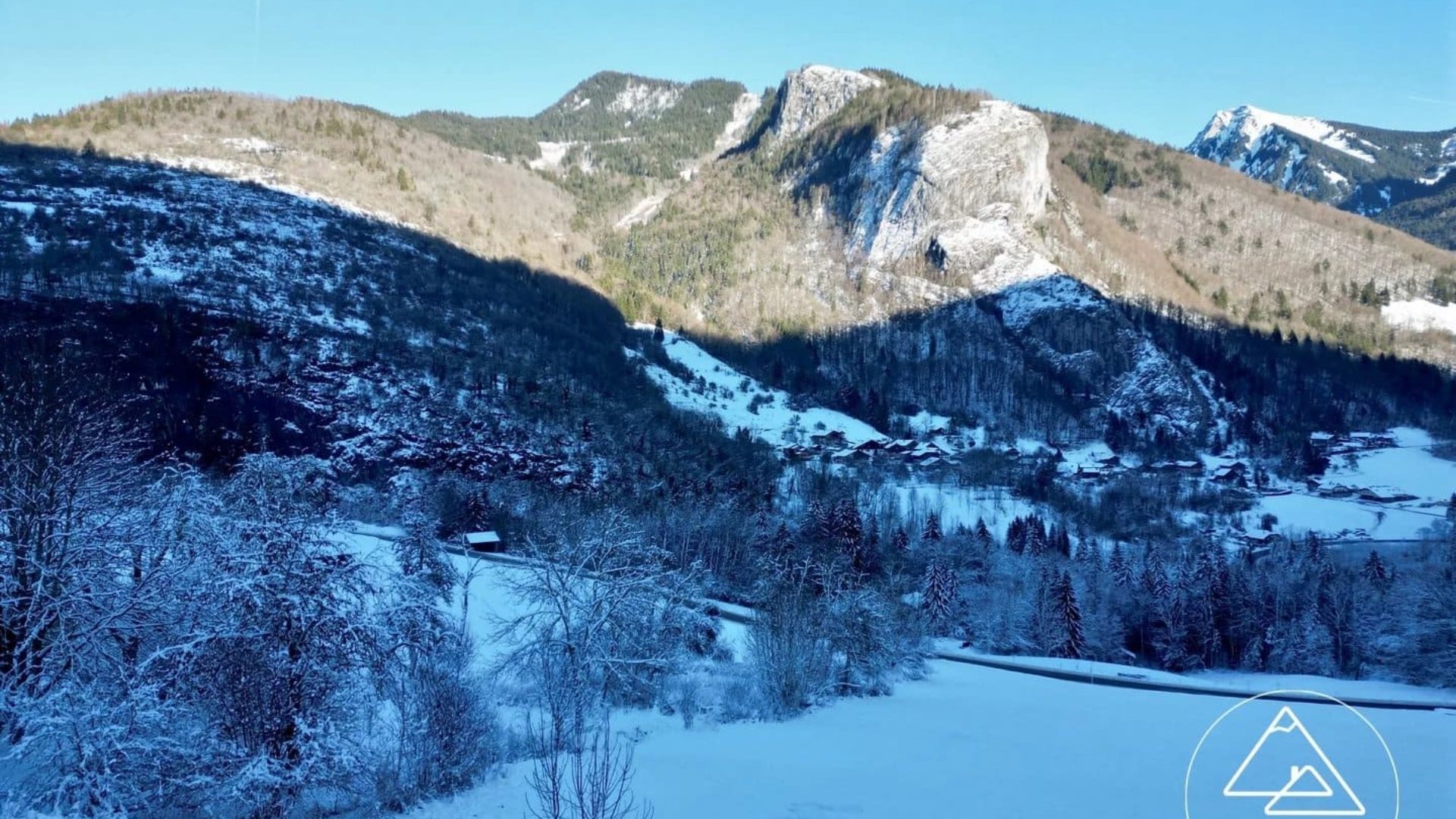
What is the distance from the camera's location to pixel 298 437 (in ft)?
226

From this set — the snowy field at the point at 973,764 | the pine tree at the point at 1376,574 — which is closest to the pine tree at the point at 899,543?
the pine tree at the point at 1376,574

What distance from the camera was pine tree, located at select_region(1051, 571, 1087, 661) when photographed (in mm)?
47875

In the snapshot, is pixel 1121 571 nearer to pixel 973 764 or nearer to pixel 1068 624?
pixel 1068 624

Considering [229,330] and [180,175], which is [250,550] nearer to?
[229,330]

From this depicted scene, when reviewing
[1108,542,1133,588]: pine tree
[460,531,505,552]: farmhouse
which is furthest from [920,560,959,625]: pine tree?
[460,531,505,552]: farmhouse

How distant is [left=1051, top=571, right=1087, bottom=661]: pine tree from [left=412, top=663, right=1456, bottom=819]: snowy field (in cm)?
2885

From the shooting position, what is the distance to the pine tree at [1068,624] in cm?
4788

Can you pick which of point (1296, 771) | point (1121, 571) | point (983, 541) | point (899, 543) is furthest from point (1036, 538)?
point (1296, 771)

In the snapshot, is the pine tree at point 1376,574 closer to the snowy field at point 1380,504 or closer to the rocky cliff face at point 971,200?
the snowy field at point 1380,504

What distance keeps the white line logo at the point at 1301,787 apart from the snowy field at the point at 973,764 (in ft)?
1.22

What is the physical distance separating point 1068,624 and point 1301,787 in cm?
4235

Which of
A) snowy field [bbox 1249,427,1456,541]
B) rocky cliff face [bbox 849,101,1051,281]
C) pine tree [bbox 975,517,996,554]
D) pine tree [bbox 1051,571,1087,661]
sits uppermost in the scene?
rocky cliff face [bbox 849,101,1051,281]

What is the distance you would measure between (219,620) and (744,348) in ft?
541

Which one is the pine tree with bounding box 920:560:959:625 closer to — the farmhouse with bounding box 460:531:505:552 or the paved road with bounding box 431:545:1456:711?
the paved road with bounding box 431:545:1456:711
